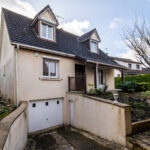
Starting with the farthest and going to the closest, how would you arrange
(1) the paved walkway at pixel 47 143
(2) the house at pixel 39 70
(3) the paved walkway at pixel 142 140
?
(2) the house at pixel 39 70 < (1) the paved walkway at pixel 47 143 < (3) the paved walkway at pixel 142 140

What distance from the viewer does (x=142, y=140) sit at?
410 cm

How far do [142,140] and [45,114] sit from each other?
6028 mm

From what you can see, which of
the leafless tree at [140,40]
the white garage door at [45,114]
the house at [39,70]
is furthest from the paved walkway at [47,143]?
the leafless tree at [140,40]

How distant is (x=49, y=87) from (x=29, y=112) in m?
2.10

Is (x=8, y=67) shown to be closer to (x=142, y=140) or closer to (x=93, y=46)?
(x=93, y=46)

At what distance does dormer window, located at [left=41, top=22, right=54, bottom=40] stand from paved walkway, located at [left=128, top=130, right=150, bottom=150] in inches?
338

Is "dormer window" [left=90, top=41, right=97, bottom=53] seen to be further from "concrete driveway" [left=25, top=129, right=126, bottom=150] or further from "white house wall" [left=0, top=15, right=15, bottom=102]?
"concrete driveway" [left=25, top=129, right=126, bottom=150]

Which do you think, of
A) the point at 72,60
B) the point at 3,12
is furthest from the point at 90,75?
the point at 3,12

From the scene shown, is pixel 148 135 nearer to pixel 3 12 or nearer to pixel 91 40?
pixel 91 40

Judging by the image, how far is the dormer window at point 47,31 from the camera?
28.1ft

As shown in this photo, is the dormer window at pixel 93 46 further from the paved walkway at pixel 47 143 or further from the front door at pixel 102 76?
the paved walkway at pixel 47 143

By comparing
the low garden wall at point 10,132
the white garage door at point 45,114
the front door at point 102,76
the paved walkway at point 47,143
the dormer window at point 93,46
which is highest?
the dormer window at point 93,46

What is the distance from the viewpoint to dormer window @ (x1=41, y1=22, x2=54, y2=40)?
28.1ft

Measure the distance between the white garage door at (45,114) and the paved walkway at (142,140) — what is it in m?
5.44
